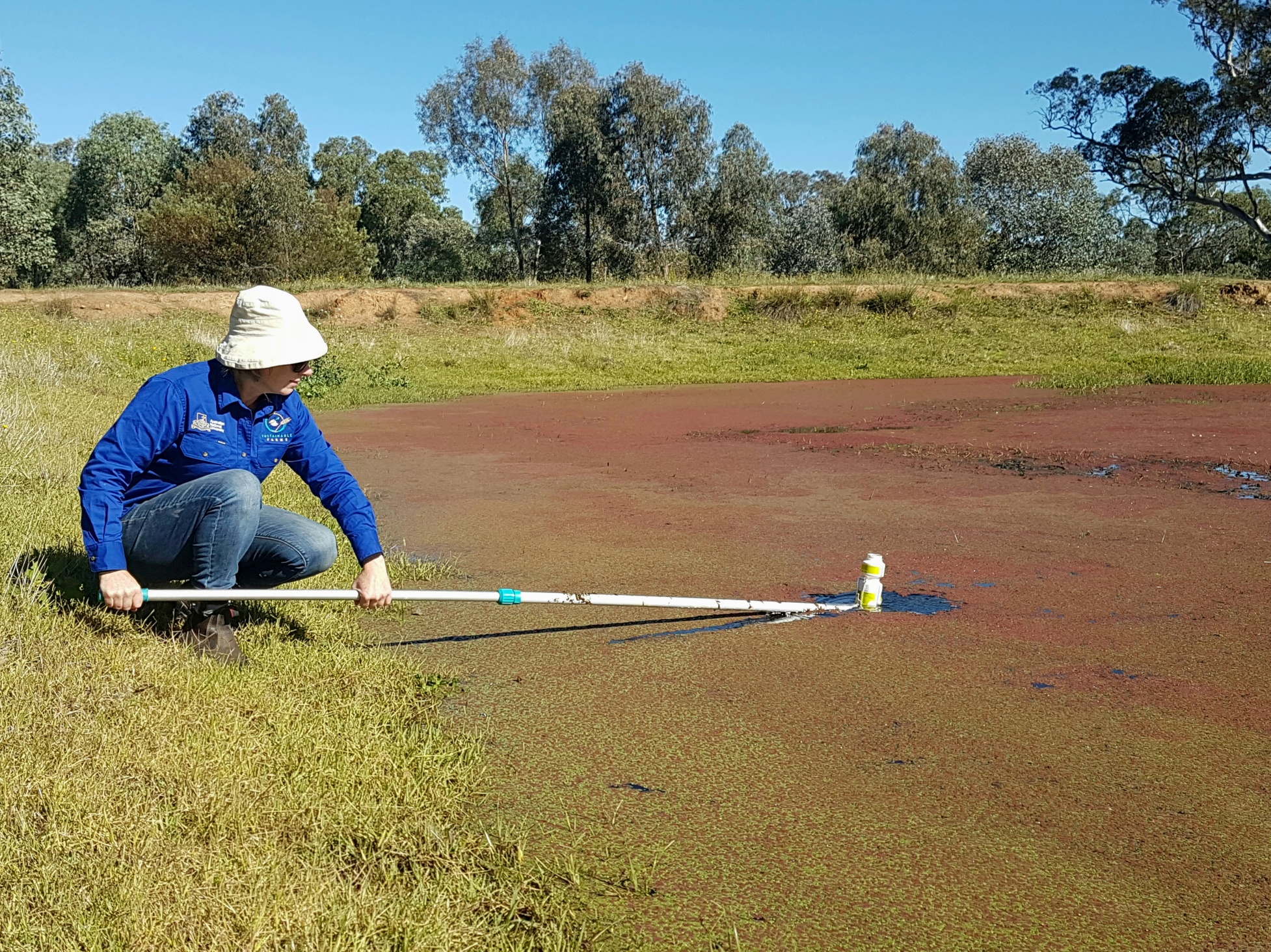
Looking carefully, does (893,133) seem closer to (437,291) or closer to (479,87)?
(479,87)

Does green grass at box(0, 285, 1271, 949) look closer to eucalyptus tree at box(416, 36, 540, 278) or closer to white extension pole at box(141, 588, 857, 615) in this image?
white extension pole at box(141, 588, 857, 615)

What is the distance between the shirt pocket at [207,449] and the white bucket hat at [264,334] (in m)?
0.31

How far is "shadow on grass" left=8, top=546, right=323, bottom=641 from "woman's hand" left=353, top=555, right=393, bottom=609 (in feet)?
1.92

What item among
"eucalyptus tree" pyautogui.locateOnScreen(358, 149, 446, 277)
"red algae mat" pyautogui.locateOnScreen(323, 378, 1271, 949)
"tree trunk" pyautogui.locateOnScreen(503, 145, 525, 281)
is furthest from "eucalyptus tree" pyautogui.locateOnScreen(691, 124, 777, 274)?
"red algae mat" pyautogui.locateOnScreen(323, 378, 1271, 949)

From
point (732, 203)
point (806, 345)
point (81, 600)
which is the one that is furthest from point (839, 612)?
point (732, 203)

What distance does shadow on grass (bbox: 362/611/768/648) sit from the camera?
448 centimetres

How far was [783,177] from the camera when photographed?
286 ft

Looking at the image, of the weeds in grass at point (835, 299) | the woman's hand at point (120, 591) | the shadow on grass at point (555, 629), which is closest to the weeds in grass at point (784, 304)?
the weeds in grass at point (835, 299)

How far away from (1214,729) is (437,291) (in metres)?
24.9

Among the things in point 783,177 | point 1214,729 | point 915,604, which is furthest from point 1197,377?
point 783,177

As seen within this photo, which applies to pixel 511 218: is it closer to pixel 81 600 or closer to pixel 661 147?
pixel 661 147

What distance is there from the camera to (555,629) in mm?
4695

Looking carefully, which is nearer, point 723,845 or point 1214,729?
point 723,845

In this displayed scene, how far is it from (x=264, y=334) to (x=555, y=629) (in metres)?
1.84
